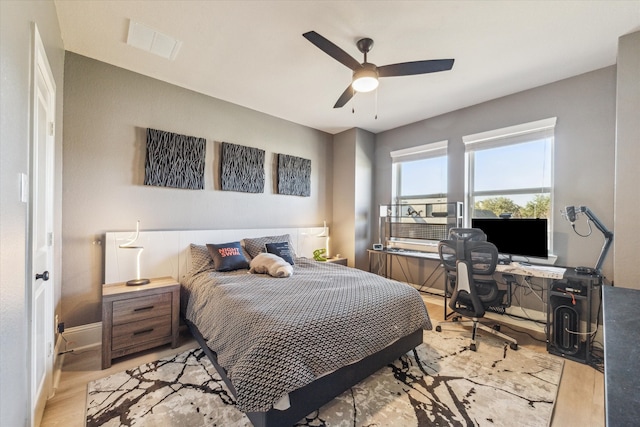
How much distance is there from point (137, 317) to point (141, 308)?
3.1 inches

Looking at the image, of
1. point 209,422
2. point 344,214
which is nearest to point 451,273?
point 344,214

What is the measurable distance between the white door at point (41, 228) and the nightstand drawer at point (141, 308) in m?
0.41

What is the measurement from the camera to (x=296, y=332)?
152cm

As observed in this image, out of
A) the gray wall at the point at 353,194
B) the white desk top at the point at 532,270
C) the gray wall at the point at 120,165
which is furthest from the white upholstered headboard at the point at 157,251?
the white desk top at the point at 532,270

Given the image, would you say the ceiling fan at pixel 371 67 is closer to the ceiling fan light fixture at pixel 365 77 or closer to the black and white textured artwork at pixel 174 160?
the ceiling fan light fixture at pixel 365 77

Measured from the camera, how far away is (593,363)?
2.24 metres

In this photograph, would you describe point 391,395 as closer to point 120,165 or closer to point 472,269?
point 472,269

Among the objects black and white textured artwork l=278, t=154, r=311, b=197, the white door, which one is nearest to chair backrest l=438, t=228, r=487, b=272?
black and white textured artwork l=278, t=154, r=311, b=197

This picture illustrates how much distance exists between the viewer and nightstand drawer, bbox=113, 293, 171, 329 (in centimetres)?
223

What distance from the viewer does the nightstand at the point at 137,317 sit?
2.18m

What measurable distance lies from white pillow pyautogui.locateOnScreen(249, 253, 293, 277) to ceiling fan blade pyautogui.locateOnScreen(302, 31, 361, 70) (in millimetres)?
2000

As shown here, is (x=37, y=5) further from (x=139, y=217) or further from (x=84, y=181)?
(x=139, y=217)

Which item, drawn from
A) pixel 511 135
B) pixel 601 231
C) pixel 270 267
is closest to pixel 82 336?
pixel 270 267

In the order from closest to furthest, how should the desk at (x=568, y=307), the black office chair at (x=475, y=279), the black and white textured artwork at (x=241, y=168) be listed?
the desk at (x=568, y=307) → the black office chair at (x=475, y=279) → the black and white textured artwork at (x=241, y=168)
